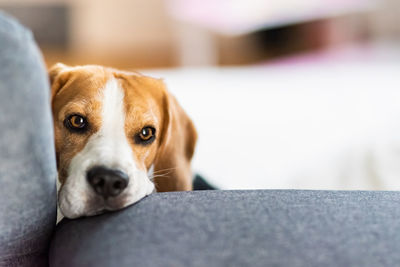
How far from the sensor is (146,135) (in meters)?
1.18

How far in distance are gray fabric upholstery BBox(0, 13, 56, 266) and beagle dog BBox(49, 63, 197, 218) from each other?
0.34 ft

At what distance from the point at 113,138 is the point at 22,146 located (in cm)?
31

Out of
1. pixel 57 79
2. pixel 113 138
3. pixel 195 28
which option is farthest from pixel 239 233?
pixel 195 28

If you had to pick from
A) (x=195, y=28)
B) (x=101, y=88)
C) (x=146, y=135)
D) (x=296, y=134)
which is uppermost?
(x=195, y=28)

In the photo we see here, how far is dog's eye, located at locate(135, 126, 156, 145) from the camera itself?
1.16 m

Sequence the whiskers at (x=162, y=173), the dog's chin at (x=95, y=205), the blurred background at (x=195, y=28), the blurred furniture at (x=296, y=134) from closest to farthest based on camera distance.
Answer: the dog's chin at (x=95, y=205) < the whiskers at (x=162, y=173) < the blurred furniture at (x=296, y=134) < the blurred background at (x=195, y=28)

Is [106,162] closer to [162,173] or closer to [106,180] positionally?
[106,180]

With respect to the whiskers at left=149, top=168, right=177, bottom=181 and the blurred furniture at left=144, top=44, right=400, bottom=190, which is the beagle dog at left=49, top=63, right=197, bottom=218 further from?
the blurred furniture at left=144, top=44, right=400, bottom=190

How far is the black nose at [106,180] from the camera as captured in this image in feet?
3.15

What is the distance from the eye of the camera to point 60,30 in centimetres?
688

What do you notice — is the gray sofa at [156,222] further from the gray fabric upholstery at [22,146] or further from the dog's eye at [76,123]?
the dog's eye at [76,123]

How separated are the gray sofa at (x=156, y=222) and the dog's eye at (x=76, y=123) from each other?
0.23 m

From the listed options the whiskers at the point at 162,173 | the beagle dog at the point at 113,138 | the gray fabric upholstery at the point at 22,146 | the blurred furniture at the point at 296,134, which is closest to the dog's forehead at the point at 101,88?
the beagle dog at the point at 113,138

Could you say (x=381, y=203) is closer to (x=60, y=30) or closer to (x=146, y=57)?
(x=146, y=57)
